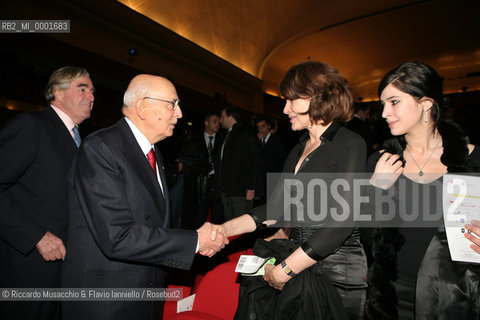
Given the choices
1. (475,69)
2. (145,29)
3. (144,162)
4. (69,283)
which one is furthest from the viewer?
(475,69)

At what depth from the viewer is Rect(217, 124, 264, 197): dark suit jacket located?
4.73 meters

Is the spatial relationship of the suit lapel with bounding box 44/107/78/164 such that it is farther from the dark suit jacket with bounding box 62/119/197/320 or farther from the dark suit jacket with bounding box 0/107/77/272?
the dark suit jacket with bounding box 62/119/197/320

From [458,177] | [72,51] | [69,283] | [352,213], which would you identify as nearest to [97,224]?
[69,283]

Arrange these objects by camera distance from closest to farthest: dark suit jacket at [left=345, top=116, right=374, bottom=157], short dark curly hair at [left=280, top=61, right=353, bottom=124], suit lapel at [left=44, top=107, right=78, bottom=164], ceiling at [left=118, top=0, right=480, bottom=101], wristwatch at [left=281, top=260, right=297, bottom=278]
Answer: wristwatch at [left=281, top=260, right=297, bottom=278] < short dark curly hair at [left=280, top=61, right=353, bottom=124] < suit lapel at [left=44, top=107, right=78, bottom=164] < dark suit jacket at [left=345, top=116, right=374, bottom=157] < ceiling at [left=118, top=0, right=480, bottom=101]

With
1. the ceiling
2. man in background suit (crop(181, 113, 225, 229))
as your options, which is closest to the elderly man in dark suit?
man in background suit (crop(181, 113, 225, 229))

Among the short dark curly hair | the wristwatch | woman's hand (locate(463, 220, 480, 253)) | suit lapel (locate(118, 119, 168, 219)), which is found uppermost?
the short dark curly hair

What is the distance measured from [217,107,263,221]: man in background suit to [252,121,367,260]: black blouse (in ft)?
10.3

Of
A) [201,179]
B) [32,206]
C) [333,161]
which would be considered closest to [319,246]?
[333,161]

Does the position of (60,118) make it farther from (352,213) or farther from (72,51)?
(72,51)

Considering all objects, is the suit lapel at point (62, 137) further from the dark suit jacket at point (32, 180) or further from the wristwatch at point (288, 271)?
the wristwatch at point (288, 271)

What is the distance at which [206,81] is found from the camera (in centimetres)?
1223

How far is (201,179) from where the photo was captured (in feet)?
15.7

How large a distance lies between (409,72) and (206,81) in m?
11.3

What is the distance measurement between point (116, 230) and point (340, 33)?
56.6 ft
